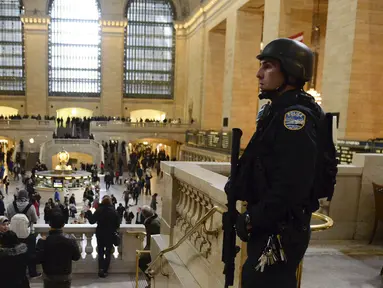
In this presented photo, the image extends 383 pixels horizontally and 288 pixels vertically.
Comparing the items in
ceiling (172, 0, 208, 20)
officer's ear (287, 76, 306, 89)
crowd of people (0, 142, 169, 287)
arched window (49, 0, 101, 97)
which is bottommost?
crowd of people (0, 142, 169, 287)

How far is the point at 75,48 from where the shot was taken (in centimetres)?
3716

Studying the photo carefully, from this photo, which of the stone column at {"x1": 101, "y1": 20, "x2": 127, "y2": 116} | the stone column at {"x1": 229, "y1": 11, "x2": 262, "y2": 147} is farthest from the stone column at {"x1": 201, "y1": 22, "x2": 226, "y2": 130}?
the stone column at {"x1": 101, "y1": 20, "x2": 127, "y2": 116}

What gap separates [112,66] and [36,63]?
22.8 feet

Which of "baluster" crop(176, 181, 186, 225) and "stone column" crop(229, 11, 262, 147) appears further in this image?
"stone column" crop(229, 11, 262, 147)

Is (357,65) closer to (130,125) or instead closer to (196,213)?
(196,213)

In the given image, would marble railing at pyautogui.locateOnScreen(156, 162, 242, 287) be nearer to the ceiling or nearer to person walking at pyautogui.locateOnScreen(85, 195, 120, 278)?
person walking at pyautogui.locateOnScreen(85, 195, 120, 278)

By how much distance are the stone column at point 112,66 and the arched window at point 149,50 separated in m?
1.13

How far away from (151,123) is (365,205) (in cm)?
2697

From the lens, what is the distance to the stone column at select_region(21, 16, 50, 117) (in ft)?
113

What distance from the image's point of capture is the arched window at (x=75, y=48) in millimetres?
36094

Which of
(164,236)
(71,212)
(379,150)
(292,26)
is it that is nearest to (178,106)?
(292,26)

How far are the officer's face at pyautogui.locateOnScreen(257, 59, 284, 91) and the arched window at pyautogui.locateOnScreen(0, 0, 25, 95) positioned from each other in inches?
1506

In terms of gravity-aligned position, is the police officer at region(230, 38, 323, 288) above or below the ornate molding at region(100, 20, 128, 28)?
below

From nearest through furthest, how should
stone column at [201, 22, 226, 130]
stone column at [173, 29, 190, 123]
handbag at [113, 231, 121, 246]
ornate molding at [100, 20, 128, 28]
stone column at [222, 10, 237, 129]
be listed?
handbag at [113, 231, 121, 246]
stone column at [222, 10, 237, 129]
stone column at [201, 22, 226, 130]
ornate molding at [100, 20, 128, 28]
stone column at [173, 29, 190, 123]
